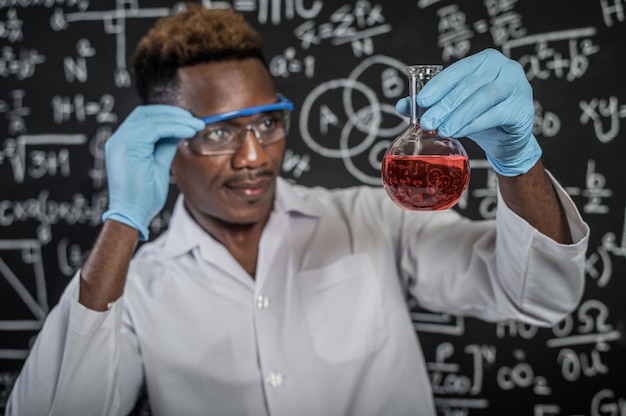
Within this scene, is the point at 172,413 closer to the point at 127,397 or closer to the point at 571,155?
the point at 127,397

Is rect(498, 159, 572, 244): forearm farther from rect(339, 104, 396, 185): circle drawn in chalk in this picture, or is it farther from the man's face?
rect(339, 104, 396, 185): circle drawn in chalk

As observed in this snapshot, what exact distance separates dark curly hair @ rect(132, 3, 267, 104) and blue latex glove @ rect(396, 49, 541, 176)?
696mm

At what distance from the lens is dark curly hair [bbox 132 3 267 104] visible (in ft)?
5.03

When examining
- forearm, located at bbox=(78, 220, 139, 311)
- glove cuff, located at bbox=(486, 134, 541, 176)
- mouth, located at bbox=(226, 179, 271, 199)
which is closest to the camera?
glove cuff, located at bbox=(486, 134, 541, 176)

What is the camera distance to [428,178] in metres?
0.97

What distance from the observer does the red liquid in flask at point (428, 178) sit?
0.97 meters

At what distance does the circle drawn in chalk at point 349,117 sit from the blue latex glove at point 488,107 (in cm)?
97

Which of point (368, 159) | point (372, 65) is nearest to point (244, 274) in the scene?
point (368, 159)

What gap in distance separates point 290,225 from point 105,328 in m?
0.63

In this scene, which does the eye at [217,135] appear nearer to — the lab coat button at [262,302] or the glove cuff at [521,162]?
the lab coat button at [262,302]

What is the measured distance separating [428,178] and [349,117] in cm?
116

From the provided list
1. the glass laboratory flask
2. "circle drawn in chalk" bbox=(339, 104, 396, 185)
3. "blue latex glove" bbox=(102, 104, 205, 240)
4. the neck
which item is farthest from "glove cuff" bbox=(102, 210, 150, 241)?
"circle drawn in chalk" bbox=(339, 104, 396, 185)

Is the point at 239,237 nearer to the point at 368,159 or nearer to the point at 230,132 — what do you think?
the point at 230,132

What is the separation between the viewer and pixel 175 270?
1667mm
